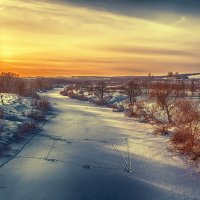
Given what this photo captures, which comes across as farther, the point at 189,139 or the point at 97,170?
the point at 189,139

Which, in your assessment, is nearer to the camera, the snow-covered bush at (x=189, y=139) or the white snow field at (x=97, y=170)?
the white snow field at (x=97, y=170)

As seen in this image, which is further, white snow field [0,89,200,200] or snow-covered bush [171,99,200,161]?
snow-covered bush [171,99,200,161]

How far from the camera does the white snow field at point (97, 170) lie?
11695mm

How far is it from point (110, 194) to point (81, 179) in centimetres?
182

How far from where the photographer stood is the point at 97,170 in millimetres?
14211

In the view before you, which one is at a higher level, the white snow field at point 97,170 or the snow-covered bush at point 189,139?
the snow-covered bush at point 189,139

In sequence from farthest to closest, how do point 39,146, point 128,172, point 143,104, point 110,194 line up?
point 143,104 → point 39,146 → point 128,172 → point 110,194

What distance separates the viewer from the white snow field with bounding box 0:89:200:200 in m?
11.7

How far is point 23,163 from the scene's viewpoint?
15.2m

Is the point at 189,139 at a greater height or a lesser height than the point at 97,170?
greater

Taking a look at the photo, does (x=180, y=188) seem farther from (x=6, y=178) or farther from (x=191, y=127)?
(x=191, y=127)

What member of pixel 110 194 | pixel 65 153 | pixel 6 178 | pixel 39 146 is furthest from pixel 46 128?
pixel 110 194

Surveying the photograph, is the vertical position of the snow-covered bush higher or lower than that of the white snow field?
higher

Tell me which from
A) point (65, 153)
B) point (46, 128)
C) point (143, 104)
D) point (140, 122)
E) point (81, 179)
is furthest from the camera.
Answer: point (143, 104)
